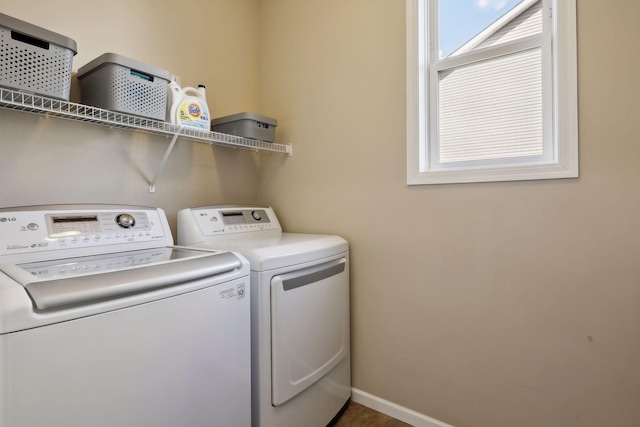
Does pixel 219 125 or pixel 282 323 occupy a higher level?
pixel 219 125

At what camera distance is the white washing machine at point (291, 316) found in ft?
4.26

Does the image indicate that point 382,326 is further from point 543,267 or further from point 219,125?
point 219,125

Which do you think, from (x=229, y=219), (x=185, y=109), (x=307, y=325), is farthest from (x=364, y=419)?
(x=185, y=109)

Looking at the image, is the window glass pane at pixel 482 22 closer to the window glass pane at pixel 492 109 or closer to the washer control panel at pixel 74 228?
the window glass pane at pixel 492 109

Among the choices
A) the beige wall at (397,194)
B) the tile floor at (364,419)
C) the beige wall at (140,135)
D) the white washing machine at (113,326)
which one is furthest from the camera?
the tile floor at (364,419)

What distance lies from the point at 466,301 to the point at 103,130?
6.11ft

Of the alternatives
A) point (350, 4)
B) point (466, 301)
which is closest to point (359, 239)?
point (466, 301)

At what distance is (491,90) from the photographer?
5.16 feet

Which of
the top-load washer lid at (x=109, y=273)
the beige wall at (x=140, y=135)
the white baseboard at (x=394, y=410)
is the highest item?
the beige wall at (x=140, y=135)

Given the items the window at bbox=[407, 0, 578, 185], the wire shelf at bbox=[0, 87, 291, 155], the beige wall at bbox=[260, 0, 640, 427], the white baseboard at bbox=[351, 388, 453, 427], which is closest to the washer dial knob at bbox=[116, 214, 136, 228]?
the wire shelf at bbox=[0, 87, 291, 155]

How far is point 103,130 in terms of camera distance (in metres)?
1.55

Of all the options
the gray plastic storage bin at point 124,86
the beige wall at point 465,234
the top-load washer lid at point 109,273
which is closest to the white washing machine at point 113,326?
the top-load washer lid at point 109,273

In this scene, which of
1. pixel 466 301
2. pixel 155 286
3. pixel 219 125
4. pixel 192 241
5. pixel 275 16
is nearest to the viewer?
pixel 155 286

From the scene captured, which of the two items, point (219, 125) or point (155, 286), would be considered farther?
point (219, 125)
